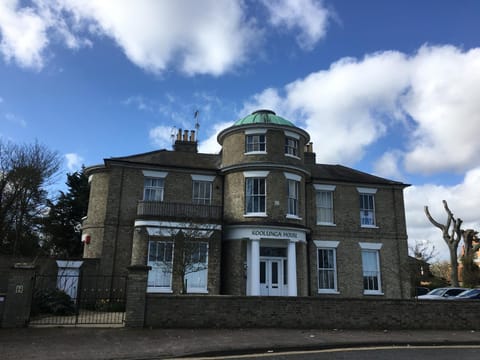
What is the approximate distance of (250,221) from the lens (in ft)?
67.5

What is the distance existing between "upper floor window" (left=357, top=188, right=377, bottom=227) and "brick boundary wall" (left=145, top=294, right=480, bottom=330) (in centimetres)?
1088

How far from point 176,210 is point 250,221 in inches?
156

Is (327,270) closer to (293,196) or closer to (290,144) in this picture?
(293,196)

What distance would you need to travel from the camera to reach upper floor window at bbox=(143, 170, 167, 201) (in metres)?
22.2

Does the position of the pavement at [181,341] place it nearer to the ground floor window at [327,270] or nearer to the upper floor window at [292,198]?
the upper floor window at [292,198]

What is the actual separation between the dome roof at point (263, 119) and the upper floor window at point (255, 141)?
0.58 metres

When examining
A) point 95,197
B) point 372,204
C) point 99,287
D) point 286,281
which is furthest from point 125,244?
point 372,204

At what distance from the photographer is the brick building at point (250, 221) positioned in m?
20.0

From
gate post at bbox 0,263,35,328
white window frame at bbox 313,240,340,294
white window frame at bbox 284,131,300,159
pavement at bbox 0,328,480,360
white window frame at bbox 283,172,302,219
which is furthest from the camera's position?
white window frame at bbox 284,131,300,159

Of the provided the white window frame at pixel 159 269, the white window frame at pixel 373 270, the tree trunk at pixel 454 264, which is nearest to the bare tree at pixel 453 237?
the tree trunk at pixel 454 264

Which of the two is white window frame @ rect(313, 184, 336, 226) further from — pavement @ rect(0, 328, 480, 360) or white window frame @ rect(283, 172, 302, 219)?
pavement @ rect(0, 328, 480, 360)

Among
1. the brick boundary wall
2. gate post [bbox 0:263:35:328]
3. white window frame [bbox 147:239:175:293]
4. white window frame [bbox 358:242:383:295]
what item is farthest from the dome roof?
gate post [bbox 0:263:35:328]

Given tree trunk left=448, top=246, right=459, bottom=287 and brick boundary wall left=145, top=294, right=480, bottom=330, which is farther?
tree trunk left=448, top=246, right=459, bottom=287

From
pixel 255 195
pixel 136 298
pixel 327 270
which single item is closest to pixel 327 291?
pixel 327 270
